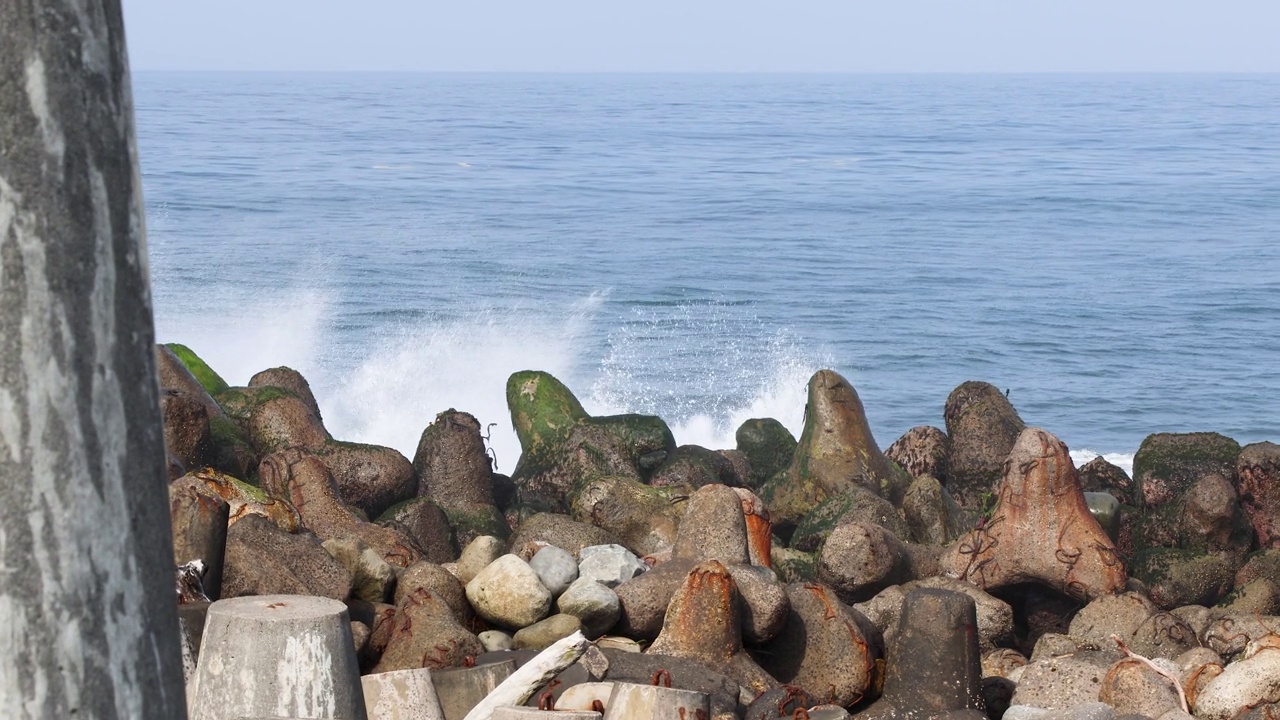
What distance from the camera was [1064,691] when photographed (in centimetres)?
802

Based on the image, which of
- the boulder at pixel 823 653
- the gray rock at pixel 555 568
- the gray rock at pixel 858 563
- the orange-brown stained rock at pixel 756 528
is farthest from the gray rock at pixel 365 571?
the gray rock at pixel 858 563

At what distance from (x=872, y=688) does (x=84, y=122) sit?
696cm

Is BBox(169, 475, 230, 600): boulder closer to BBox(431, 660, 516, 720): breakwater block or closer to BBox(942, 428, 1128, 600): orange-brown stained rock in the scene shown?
BBox(431, 660, 516, 720): breakwater block

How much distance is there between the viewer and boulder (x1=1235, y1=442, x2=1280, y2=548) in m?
11.7

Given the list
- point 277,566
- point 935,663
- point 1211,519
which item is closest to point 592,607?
point 277,566

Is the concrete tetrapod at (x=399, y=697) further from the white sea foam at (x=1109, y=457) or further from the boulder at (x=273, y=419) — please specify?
the white sea foam at (x=1109, y=457)

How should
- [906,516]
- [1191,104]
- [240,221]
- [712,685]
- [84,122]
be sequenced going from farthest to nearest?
[1191,104] < [240,221] < [906,516] < [712,685] < [84,122]

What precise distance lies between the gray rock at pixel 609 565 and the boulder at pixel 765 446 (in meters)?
5.40

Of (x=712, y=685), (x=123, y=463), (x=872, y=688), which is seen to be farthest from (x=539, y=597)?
(x=123, y=463)

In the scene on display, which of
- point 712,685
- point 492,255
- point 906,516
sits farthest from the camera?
point 492,255

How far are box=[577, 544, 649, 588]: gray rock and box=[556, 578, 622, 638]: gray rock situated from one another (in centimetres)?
40

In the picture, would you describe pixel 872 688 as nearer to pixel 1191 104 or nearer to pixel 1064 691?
pixel 1064 691

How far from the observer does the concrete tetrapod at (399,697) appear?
668 centimetres

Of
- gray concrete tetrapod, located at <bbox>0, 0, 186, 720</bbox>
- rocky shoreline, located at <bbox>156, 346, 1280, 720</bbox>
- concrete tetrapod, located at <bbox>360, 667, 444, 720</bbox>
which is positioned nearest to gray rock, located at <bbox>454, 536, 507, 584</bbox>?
rocky shoreline, located at <bbox>156, 346, 1280, 720</bbox>
